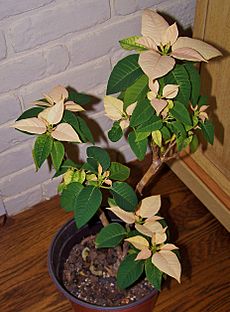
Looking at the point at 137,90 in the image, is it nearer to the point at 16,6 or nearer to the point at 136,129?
the point at 136,129

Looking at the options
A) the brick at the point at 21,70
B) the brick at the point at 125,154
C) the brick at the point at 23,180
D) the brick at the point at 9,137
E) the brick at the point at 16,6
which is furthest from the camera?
the brick at the point at 125,154

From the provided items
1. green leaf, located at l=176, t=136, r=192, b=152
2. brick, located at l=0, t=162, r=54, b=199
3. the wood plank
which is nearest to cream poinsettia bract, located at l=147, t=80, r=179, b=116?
green leaf, located at l=176, t=136, r=192, b=152

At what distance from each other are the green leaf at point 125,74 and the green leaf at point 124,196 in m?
0.18

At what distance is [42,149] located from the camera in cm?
84

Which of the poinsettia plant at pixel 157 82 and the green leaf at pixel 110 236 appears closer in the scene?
the poinsettia plant at pixel 157 82

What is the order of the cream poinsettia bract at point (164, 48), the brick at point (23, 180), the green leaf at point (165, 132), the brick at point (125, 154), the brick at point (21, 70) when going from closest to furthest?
1. the cream poinsettia bract at point (164, 48)
2. the green leaf at point (165, 132)
3. the brick at point (21, 70)
4. the brick at point (23, 180)
5. the brick at point (125, 154)

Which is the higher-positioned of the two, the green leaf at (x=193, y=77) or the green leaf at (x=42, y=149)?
the green leaf at (x=193, y=77)

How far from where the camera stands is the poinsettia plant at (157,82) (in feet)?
2.57

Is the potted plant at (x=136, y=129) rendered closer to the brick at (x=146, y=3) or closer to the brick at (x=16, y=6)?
the brick at (x=16, y=6)

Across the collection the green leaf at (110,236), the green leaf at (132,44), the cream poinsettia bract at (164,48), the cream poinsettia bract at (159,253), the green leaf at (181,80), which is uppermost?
the cream poinsettia bract at (164,48)

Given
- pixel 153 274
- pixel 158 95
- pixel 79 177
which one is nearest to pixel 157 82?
pixel 158 95

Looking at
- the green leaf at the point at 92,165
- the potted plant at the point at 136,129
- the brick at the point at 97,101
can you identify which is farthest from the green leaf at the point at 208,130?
the brick at the point at 97,101

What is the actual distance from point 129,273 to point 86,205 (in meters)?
0.17

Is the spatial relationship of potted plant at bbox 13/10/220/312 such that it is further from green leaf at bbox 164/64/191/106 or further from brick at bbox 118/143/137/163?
brick at bbox 118/143/137/163
